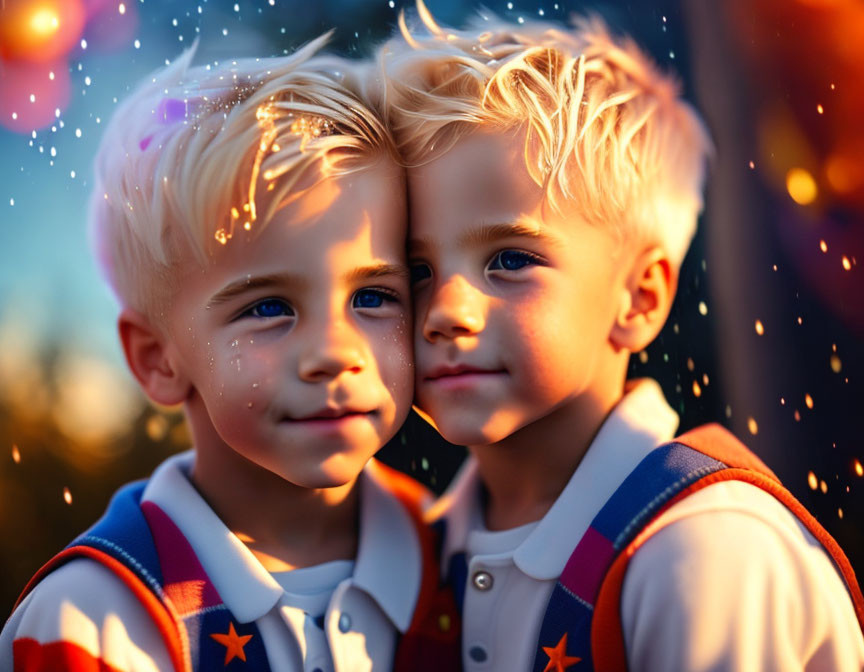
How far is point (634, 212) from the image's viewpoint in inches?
24.9

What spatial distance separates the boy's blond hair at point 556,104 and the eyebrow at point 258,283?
0.11 meters

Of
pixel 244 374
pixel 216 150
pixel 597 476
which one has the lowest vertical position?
pixel 597 476

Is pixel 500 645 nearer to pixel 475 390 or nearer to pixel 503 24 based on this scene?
pixel 475 390

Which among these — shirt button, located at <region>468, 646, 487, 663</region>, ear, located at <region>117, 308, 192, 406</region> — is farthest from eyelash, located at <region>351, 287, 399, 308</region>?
Answer: shirt button, located at <region>468, 646, 487, 663</region>

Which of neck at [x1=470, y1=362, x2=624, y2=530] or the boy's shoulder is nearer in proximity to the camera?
the boy's shoulder

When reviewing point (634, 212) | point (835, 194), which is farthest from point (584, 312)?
point (835, 194)

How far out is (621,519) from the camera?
0.58 m

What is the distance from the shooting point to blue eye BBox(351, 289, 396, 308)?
0.59 m

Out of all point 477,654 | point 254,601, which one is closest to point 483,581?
point 477,654

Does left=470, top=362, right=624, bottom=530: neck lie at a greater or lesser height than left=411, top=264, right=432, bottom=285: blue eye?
lesser

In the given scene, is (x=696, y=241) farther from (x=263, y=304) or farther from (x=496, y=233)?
(x=263, y=304)

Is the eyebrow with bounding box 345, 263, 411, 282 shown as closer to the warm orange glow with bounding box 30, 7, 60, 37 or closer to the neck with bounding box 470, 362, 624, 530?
the neck with bounding box 470, 362, 624, 530

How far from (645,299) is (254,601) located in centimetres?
32

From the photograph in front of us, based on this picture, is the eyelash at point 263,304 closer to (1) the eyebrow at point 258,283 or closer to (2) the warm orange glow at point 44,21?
(1) the eyebrow at point 258,283
